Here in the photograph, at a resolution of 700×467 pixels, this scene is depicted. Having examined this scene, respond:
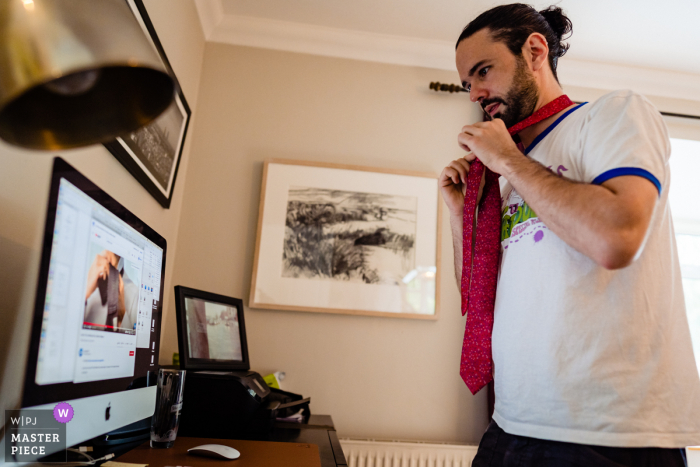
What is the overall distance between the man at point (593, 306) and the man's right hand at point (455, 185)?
0.22 m

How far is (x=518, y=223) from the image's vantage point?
3.61 feet

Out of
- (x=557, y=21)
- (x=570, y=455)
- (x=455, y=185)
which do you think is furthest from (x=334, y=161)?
(x=570, y=455)

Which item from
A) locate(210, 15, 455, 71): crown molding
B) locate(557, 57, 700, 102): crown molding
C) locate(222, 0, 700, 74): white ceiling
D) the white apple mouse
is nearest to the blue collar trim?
the white apple mouse

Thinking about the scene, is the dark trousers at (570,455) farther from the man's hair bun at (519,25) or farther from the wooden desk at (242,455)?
the man's hair bun at (519,25)

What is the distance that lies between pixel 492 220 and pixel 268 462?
791mm

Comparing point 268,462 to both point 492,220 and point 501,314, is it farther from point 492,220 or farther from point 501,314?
point 492,220

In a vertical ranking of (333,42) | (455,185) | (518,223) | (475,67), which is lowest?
(518,223)

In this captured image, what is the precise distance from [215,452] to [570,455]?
0.71 metres

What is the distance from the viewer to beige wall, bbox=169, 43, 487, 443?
7.09 feet

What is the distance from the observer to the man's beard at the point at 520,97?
4.00ft

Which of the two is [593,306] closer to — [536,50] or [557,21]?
[536,50]

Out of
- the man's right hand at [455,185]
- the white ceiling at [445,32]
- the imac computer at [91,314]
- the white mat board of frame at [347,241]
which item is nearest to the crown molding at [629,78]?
the white ceiling at [445,32]

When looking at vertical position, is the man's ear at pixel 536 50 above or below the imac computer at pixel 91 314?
above

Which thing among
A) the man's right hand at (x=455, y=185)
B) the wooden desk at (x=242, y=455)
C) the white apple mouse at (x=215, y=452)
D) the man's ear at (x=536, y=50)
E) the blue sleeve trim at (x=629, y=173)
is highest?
the man's ear at (x=536, y=50)
